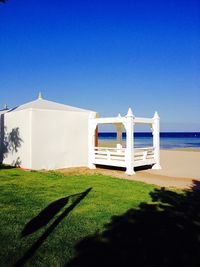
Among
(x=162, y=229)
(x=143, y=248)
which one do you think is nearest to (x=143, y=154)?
(x=162, y=229)

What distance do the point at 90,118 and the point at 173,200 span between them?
331 inches

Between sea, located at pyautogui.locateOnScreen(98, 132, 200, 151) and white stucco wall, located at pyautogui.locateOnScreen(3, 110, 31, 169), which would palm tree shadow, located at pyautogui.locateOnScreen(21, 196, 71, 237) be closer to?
white stucco wall, located at pyautogui.locateOnScreen(3, 110, 31, 169)

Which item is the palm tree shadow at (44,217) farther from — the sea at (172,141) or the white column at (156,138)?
the sea at (172,141)

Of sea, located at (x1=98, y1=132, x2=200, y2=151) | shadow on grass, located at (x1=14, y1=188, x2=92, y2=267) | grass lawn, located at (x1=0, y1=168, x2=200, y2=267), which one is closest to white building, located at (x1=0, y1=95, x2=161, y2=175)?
grass lawn, located at (x1=0, y1=168, x2=200, y2=267)

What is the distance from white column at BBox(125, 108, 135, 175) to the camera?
1297 centimetres

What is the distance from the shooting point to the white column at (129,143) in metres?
13.0

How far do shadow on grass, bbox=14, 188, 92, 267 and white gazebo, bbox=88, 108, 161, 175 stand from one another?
5.29m

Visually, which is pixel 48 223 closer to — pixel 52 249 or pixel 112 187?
pixel 52 249

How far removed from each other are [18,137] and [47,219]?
8.87 meters

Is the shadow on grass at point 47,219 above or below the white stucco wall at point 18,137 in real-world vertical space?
below

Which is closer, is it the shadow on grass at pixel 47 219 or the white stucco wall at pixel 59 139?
the shadow on grass at pixel 47 219

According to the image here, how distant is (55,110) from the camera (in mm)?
14148

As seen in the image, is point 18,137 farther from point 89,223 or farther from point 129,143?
point 89,223

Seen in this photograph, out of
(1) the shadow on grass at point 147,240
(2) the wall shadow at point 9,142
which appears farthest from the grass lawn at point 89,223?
(2) the wall shadow at point 9,142
